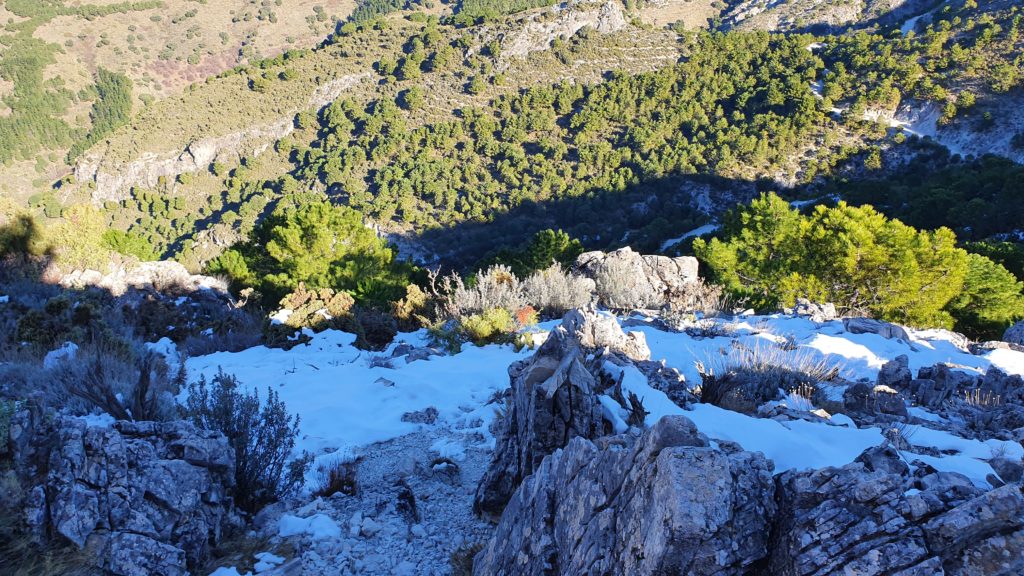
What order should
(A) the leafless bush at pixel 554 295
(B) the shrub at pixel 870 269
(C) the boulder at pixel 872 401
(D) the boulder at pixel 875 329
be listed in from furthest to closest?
(B) the shrub at pixel 870 269 → (A) the leafless bush at pixel 554 295 → (D) the boulder at pixel 875 329 → (C) the boulder at pixel 872 401

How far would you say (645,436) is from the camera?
1970 mm

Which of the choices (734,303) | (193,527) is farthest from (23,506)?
(734,303)

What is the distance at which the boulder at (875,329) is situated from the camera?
689cm

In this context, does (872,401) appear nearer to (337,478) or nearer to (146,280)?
(337,478)

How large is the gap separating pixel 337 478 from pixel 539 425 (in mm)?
1520

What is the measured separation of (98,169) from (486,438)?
2497 inches

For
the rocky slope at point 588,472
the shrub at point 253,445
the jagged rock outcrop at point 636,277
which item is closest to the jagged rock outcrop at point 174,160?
the jagged rock outcrop at point 636,277

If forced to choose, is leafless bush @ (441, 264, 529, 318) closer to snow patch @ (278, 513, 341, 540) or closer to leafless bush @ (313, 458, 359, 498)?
leafless bush @ (313, 458, 359, 498)

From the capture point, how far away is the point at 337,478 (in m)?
3.54

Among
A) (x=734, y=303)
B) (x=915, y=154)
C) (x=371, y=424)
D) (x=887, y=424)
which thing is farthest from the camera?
(x=915, y=154)

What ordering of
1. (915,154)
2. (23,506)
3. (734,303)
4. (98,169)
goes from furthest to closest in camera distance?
(98,169), (915,154), (734,303), (23,506)

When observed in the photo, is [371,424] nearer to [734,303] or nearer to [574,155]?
[734,303]

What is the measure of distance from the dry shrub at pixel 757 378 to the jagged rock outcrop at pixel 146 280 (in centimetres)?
1232

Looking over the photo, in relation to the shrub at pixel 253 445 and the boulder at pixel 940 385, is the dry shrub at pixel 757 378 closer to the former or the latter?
the boulder at pixel 940 385
